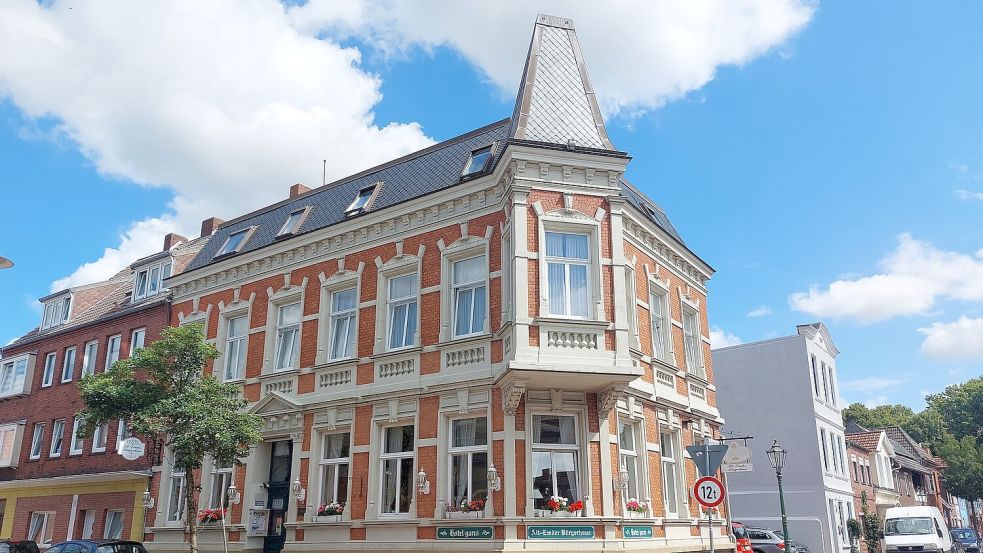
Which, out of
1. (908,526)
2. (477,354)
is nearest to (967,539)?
(908,526)

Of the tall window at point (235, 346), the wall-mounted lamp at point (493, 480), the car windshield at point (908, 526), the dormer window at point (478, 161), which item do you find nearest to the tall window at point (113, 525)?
the tall window at point (235, 346)

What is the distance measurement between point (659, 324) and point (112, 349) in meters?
19.3

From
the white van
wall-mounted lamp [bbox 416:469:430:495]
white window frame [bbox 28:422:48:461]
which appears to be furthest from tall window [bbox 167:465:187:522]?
the white van

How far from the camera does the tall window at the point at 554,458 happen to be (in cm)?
1543

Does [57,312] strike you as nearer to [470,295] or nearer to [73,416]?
[73,416]

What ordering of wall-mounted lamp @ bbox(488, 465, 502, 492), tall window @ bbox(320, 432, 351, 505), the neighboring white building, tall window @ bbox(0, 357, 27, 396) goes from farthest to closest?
the neighboring white building, tall window @ bbox(0, 357, 27, 396), tall window @ bbox(320, 432, 351, 505), wall-mounted lamp @ bbox(488, 465, 502, 492)

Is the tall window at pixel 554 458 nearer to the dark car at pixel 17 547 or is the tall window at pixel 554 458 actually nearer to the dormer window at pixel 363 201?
the dormer window at pixel 363 201

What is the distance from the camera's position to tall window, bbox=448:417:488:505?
1602cm

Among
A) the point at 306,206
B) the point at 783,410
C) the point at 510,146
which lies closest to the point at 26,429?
the point at 306,206

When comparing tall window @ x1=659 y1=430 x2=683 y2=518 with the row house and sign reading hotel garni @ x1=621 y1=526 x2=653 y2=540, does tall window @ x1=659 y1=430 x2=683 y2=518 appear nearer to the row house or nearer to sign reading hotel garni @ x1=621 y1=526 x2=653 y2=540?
the row house

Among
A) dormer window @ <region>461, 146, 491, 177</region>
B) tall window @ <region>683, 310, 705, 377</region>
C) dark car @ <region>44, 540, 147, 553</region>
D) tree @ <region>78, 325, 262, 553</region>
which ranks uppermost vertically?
dormer window @ <region>461, 146, 491, 177</region>

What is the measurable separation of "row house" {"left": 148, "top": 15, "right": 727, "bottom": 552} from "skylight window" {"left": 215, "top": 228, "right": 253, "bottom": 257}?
97 cm

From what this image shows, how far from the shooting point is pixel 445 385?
1684 cm

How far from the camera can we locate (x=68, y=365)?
28.5 m
